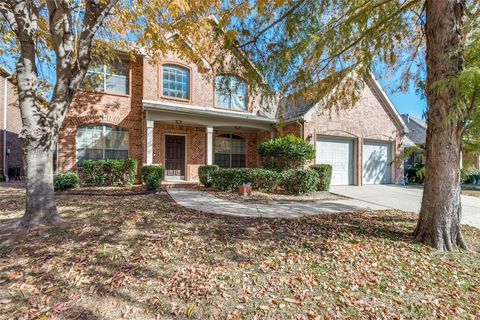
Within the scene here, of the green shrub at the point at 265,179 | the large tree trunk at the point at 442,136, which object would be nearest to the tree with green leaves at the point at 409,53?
the large tree trunk at the point at 442,136

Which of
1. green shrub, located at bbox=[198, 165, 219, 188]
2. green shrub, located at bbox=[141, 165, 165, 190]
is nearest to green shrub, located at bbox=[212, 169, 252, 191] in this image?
green shrub, located at bbox=[198, 165, 219, 188]

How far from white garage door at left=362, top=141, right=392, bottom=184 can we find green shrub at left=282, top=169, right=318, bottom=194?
220 inches

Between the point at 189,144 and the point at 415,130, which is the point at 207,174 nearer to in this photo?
the point at 189,144

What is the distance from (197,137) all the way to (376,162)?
1017 cm

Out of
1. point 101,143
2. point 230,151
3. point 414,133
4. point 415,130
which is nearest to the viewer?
point 101,143

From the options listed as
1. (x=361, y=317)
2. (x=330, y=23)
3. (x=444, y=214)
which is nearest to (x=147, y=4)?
(x=330, y=23)

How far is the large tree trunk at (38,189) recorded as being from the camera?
4426 mm

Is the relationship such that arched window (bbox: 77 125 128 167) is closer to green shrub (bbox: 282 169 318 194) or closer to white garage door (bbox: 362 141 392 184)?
green shrub (bbox: 282 169 318 194)

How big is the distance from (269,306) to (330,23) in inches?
235

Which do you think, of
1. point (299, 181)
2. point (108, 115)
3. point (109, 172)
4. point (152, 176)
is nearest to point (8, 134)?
point (108, 115)

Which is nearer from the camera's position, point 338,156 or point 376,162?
point 338,156

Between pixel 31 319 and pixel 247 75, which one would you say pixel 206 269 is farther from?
pixel 247 75

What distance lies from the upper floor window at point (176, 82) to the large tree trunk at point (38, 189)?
8.30 m

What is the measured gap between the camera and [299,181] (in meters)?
9.52
